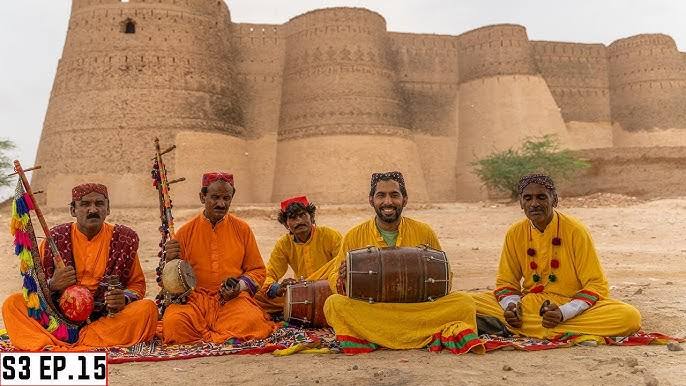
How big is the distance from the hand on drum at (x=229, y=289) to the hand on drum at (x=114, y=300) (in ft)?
2.24

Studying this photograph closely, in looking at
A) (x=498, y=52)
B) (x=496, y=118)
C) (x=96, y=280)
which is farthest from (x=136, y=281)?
(x=498, y=52)

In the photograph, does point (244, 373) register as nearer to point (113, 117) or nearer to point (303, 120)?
point (113, 117)

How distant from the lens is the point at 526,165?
818 inches

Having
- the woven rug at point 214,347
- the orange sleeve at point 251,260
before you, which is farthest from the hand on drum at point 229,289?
the woven rug at point 214,347

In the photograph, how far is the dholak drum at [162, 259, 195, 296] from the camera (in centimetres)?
418

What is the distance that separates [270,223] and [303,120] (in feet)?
22.2

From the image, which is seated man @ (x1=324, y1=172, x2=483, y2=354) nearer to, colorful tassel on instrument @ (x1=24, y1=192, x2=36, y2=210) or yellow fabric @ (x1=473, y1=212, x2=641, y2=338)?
yellow fabric @ (x1=473, y1=212, x2=641, y2=338)

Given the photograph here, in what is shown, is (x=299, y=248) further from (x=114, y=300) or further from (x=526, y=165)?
(x=526, y=165)

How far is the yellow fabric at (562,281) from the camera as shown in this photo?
3.95 m

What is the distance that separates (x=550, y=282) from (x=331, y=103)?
16.5 m

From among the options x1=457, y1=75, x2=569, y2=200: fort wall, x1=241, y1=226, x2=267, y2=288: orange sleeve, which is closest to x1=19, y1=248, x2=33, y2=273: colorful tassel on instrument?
x1=241, y1=226, x2=267, y2=288: orange sleeve

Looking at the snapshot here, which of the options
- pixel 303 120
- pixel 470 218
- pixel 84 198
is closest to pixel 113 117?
pixel 303 120

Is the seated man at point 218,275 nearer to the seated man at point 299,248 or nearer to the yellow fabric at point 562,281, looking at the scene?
the seated man at point 299,248

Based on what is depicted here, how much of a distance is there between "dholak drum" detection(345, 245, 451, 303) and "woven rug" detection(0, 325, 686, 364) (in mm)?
433
